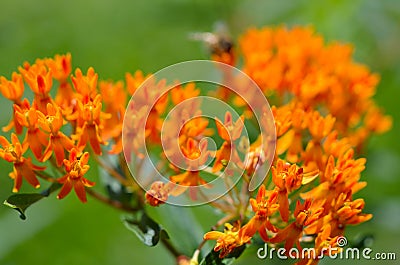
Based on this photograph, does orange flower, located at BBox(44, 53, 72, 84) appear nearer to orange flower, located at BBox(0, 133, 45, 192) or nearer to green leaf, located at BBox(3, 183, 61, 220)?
orange flower, located at BBox(0, 133, 45, 192)

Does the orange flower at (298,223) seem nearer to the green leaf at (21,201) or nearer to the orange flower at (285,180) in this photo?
the orange flower at (285,180)

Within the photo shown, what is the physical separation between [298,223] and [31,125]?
116cm

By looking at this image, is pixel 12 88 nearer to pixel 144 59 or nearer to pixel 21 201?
pixel 21 201

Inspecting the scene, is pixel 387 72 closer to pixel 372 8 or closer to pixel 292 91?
pixel 372 8

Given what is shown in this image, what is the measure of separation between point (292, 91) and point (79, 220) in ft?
7.78

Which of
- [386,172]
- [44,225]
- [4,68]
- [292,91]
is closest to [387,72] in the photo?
[386,172]

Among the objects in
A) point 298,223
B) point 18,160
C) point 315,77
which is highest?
point 315,77

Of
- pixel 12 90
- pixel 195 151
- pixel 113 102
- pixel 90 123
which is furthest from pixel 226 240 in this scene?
pixel 12 90

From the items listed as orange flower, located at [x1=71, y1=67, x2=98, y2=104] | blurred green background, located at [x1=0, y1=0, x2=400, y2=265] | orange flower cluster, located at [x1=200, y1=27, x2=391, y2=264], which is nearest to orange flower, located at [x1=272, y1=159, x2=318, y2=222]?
orange flower cluster, located at [x1=200, y1=27, x2=391, y2=264]

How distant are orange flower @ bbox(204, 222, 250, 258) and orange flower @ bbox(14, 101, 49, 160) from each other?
A: 82 cm

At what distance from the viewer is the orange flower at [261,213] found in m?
2.57

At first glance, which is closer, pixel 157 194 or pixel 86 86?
pixel 157 194

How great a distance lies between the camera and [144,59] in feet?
22.0

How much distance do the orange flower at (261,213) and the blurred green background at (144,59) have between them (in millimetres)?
370
